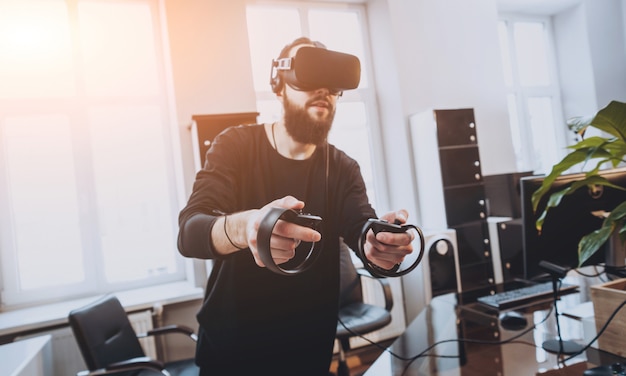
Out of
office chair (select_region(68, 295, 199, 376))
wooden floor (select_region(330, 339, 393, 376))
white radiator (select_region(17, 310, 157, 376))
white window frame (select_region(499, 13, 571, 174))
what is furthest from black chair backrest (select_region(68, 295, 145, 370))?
white window frame (select_region(499, 13, 571, 174))

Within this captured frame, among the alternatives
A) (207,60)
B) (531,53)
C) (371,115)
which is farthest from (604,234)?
(531,53)

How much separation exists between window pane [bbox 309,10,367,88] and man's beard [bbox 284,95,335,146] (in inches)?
111

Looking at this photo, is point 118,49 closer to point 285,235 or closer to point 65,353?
point 65,353

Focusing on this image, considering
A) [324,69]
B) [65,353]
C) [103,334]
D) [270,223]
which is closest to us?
[270,223]

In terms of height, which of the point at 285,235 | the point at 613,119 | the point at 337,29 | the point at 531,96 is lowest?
the point at 285,235

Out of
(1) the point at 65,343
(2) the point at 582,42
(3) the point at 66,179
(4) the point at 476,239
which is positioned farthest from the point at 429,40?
(1) the point at 65,343

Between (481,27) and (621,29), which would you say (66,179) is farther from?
(621,29)

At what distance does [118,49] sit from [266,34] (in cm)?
118

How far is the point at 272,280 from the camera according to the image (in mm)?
977

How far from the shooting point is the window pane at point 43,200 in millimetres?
2600

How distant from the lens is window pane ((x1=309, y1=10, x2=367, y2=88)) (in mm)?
3430

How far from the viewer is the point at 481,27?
3562 millimetres

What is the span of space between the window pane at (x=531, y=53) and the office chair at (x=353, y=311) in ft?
11.0

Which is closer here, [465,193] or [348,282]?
[348,282]
